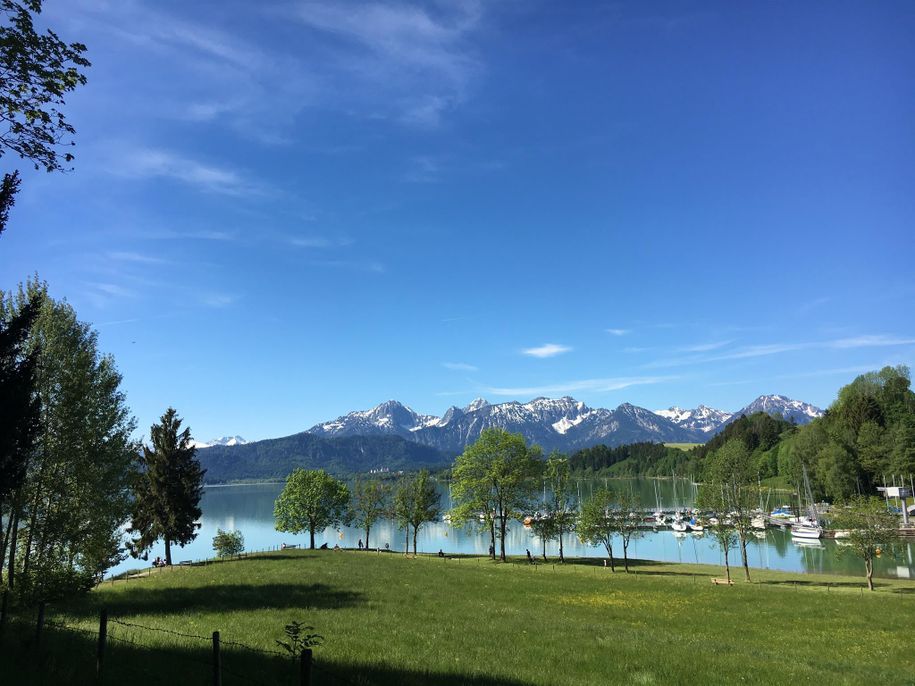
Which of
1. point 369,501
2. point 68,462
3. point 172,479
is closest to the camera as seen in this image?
point 68,462

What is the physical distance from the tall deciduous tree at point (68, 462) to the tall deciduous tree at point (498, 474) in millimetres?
44448

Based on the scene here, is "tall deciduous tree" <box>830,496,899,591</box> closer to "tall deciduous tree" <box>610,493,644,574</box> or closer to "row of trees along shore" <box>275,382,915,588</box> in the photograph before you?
"row of trees along shore" <box>275,382,915,588</box>

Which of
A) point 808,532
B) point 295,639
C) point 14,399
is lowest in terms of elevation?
point 808,532

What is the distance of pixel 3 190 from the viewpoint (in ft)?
46.3

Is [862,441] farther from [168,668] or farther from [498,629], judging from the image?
[168,668]

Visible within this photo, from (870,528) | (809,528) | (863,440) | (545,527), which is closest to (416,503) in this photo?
(545,527)

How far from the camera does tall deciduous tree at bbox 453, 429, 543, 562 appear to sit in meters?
69.6

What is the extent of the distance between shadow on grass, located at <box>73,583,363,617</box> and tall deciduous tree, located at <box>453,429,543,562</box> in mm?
35746

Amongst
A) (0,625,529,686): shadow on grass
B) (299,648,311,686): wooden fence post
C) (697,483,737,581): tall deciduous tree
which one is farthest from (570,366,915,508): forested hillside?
(299,648,311,686): wooden fence post

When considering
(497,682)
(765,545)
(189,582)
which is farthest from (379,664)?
(765,545)

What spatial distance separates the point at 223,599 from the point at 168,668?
17.4 meters

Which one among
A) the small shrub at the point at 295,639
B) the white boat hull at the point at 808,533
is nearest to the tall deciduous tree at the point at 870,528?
the small shrub at the point at 295,639

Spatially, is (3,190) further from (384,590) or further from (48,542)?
(384,590)

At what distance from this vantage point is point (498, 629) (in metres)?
22.9
